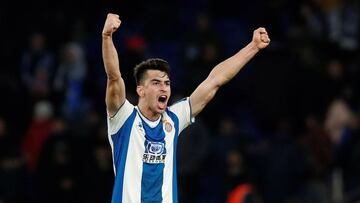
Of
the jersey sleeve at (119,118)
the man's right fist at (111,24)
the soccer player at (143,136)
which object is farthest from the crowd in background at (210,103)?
the man's right fist at (111,24)

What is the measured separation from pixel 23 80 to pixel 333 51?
188 inches

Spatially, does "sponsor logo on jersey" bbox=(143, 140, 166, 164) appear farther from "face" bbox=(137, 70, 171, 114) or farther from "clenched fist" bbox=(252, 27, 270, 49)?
"clenched fist" bbox=(252, 27, 270, 49)

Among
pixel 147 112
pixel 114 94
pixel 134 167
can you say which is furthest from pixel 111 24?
pixel 134 167

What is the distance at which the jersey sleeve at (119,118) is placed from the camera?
8414mm

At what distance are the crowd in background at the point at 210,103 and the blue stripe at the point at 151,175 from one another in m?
4.19

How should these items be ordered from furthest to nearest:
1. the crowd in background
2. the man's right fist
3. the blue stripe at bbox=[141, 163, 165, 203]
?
the crowd in background → the blue stripe at bbox=[141, 163, 165, 203] → the man's right fist

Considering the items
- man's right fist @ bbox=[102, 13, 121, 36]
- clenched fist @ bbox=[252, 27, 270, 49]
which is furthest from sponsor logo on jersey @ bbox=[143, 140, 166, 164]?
clenched fist @ bbox=[252, 27, 270, 49]

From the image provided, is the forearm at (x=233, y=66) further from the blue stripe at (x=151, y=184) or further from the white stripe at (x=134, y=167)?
the blue stripe at (x=151, y=184)

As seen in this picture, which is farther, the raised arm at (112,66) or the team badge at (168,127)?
the team badge at (168,127)

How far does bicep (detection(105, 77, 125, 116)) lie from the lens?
8.25 m

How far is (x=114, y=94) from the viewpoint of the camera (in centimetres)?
830

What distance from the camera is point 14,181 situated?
14.3 metres

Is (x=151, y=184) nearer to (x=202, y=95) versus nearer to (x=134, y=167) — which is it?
(x=134, y=167)

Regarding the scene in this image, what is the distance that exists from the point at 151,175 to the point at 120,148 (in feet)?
1.10
